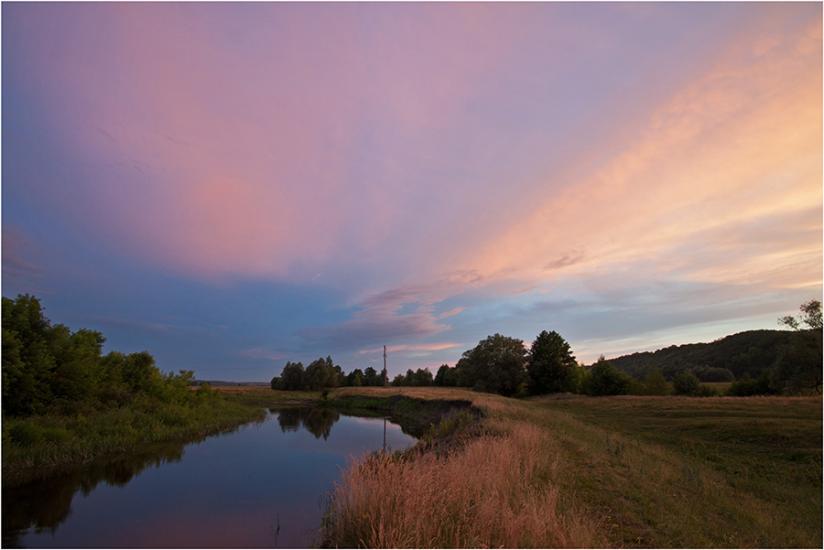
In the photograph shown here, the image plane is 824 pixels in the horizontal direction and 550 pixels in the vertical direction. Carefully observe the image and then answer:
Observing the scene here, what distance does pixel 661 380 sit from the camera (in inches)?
2375

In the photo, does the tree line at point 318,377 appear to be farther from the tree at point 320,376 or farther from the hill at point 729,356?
the hill at point 729,356

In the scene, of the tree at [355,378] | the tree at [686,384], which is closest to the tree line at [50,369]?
the tree at [686,384]

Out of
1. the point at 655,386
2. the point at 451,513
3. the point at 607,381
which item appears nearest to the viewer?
the point at 451,513

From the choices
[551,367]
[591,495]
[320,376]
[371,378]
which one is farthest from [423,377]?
[591,495]

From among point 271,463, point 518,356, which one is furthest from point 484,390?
point 271,463

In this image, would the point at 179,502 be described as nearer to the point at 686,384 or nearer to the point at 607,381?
the point at 686,384

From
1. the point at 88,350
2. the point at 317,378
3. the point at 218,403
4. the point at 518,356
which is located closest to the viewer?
the point at 88,350

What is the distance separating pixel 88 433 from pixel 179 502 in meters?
12.1

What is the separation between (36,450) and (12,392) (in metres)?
4.95

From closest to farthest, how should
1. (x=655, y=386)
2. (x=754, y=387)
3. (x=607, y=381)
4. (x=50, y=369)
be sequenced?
1. (x=50, y=369)
2. (x=754, y=387)
3. (x=655, y=386)
4. (x=607, y=381)

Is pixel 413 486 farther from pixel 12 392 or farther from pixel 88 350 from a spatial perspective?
pixel 88 350

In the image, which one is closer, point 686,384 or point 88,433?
point 88,433

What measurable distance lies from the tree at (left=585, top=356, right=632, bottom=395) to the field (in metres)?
45.8

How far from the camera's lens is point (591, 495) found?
9516mm
